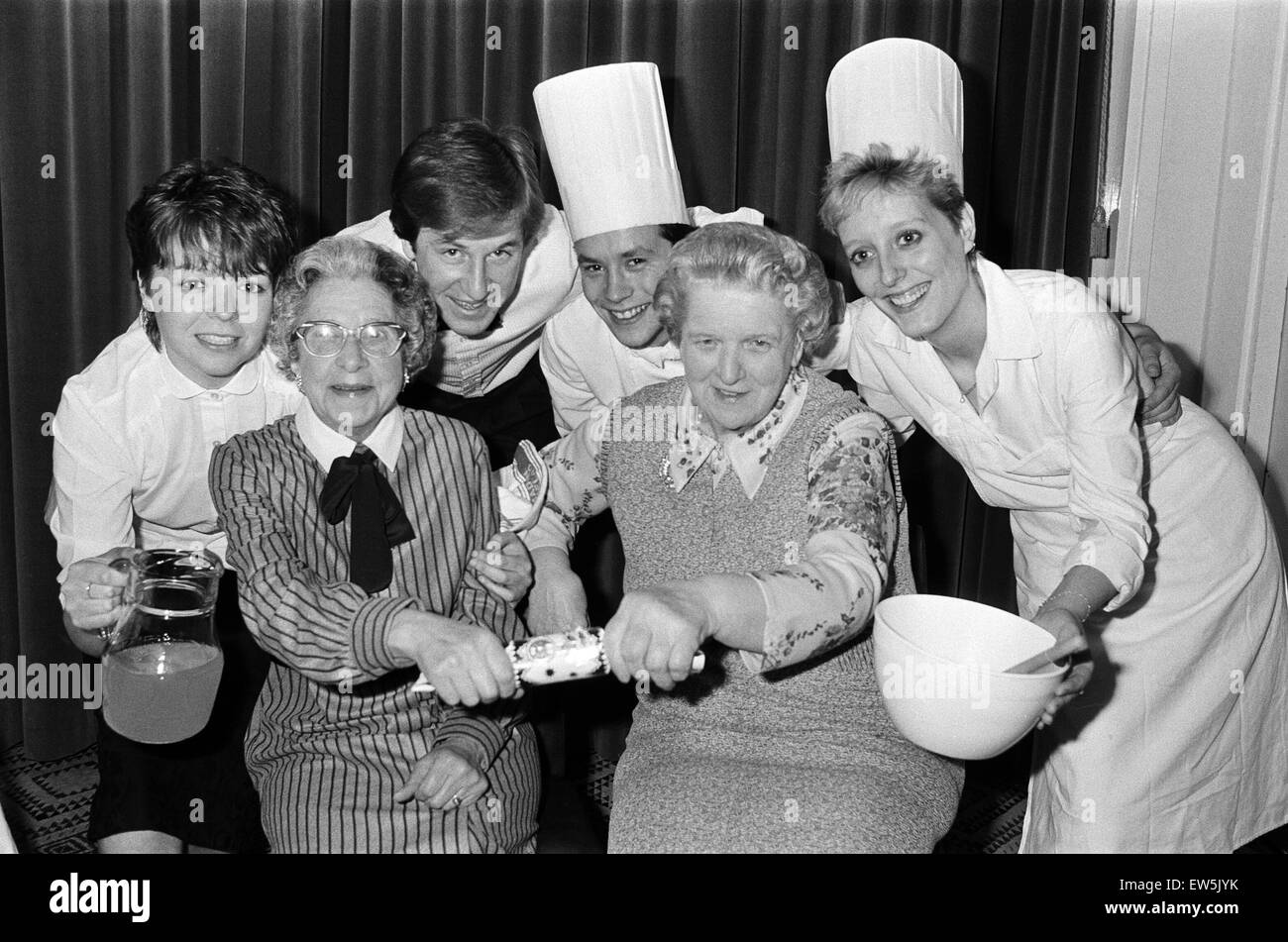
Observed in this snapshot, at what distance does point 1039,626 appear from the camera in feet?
4.83

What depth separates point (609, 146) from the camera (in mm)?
2096

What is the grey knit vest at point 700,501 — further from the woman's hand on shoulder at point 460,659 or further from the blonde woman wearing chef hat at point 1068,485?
the woman's hand on shoulder at point 460,659

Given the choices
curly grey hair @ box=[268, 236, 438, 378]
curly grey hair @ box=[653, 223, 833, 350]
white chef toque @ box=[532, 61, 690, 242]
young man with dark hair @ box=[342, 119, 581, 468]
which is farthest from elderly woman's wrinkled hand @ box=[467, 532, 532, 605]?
white chef toque @ box=[532, 61, 690, 242]

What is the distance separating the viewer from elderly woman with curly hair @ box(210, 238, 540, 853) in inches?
59.4

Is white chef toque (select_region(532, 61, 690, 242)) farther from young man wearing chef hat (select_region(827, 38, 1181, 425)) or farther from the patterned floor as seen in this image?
the patterned floor

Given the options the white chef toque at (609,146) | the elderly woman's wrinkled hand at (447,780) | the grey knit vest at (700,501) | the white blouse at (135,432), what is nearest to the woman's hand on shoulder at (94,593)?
the white blouse at (135,432)

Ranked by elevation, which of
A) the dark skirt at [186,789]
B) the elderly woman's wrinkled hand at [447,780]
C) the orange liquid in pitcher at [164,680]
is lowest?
the dark skirt at [186,789]

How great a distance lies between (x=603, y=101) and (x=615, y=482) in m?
0.76

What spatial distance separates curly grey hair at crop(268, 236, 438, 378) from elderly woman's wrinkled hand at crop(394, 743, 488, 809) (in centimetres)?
52

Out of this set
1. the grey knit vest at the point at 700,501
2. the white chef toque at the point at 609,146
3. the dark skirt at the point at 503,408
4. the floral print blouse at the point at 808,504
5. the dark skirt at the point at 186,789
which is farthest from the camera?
the dark skirt at the point at 503,408

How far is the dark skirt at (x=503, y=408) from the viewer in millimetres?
2275

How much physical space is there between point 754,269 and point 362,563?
0.63m

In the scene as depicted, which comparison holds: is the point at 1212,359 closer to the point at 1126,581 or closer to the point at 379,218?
the point at 1126,581

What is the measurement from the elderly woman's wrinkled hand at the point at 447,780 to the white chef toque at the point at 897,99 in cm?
113
